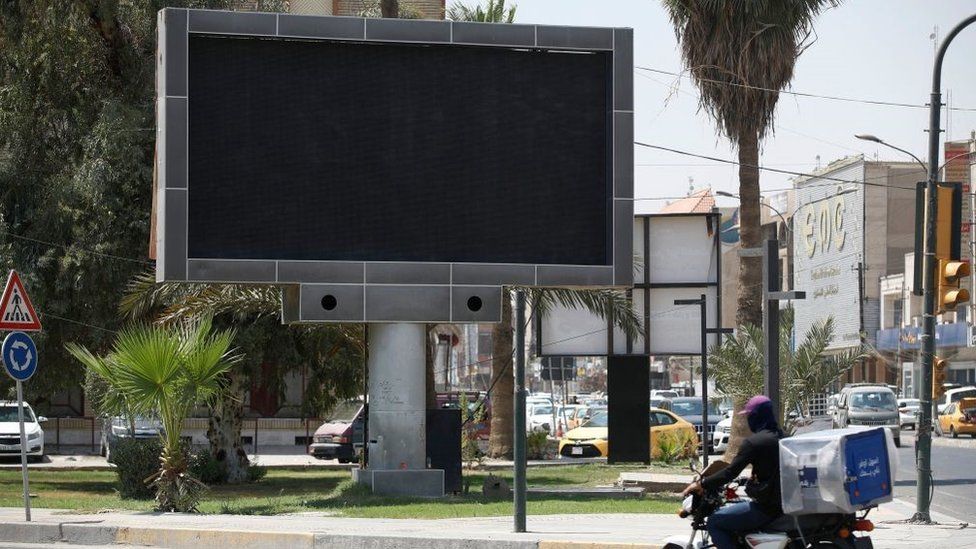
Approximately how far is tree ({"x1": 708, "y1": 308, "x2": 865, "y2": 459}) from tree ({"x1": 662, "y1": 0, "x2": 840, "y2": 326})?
1.04 m

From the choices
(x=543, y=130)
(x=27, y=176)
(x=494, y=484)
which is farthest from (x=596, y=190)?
(x=27, y=176)

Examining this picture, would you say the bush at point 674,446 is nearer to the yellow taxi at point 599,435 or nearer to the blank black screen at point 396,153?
the yellow taxi at point 599,435

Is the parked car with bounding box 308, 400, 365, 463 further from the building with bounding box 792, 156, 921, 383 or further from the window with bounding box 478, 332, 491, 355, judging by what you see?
the window with bounding box 478, 332, 491, 355

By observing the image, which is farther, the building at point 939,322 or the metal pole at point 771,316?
the building at point 939,322

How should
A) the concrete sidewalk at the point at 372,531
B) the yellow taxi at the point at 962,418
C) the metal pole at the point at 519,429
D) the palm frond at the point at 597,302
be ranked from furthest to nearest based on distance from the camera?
the yellow taxi at the point at 962,418 → the palm frond at the point at 597,302 → the metal pole at the point at 519,429 → the concrete sidewalk at the point at 372,531

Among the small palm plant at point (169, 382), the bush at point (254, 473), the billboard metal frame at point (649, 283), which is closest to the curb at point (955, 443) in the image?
the billboard metal frame at point (649, 283)

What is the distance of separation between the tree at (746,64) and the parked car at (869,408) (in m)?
20.0

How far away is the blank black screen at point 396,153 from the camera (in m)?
19.3

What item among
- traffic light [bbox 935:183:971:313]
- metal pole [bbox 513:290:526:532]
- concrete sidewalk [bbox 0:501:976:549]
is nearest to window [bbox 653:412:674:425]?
concrete sidewalk [bbox 0:501:976:549]

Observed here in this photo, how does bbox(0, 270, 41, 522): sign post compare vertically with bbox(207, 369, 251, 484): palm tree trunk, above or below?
above

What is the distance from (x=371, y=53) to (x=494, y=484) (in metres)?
6.61

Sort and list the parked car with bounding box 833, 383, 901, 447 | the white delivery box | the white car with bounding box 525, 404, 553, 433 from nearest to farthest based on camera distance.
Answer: the white delivery box, the parked car with bounding box 833, 383, 901, 447, the white car with bounding box 525, 404, 553, 433

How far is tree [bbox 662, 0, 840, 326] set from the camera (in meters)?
26.2

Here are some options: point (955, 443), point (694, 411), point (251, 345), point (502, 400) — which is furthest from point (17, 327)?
point (955, 443)
